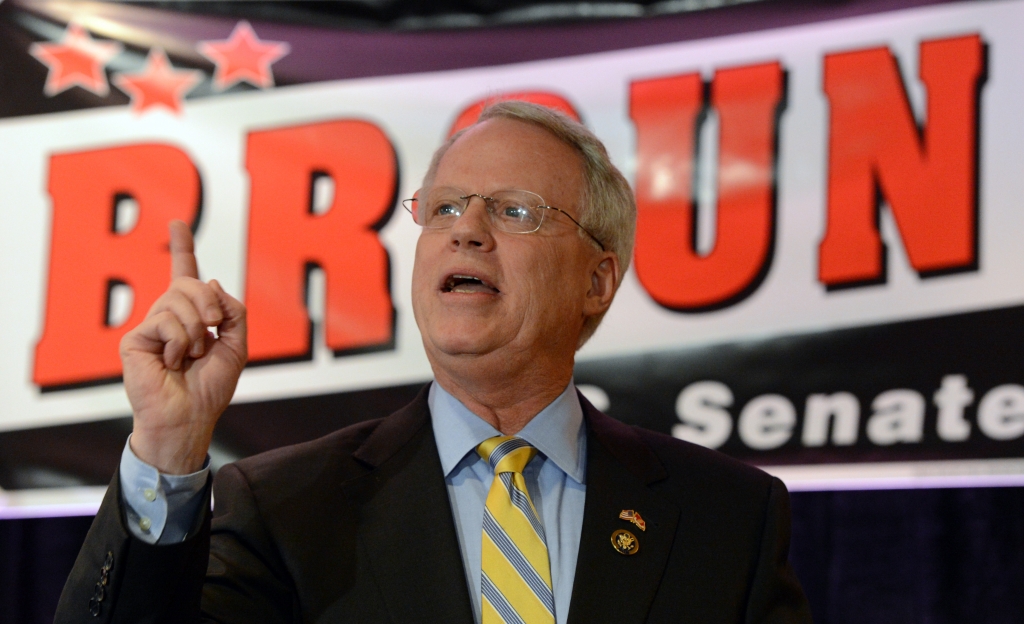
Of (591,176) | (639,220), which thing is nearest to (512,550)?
(591,176)

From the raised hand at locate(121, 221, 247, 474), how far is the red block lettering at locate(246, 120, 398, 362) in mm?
1582

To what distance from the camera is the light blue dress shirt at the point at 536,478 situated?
1718 mm

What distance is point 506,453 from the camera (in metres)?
1.77

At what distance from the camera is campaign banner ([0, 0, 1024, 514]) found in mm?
2822

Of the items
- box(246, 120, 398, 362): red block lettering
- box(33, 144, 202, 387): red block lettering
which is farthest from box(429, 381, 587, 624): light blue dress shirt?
box(33, 144, 202, 387): red block lettering

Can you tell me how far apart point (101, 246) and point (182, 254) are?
1812mm

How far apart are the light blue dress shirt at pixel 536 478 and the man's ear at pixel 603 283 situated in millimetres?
302

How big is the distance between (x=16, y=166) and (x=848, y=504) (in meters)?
2.75

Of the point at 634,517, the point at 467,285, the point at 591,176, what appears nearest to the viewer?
the point at 634,517

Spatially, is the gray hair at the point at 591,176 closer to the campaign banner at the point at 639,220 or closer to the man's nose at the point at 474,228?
the man's nose at the point at 474,228

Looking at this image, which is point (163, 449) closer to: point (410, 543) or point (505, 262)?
point (410, 543)

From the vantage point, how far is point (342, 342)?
306 cm

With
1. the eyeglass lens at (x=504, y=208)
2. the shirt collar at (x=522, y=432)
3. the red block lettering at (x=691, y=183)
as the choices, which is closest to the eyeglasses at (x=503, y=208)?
the eyeglass lens at (x=504, y=208)

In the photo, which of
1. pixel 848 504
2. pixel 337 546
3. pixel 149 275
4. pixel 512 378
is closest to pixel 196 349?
pixel 337 546
